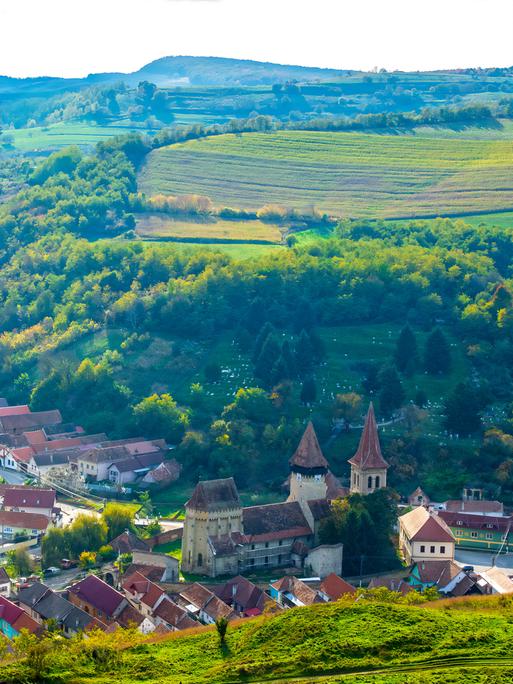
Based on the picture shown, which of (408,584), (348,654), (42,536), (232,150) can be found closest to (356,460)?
(408,584)

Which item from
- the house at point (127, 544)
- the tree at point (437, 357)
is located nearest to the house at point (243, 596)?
the house at point (127, 544)

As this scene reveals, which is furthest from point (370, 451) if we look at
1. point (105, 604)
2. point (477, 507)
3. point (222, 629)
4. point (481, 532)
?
point (222, 629)

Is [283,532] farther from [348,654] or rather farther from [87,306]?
[87,306]

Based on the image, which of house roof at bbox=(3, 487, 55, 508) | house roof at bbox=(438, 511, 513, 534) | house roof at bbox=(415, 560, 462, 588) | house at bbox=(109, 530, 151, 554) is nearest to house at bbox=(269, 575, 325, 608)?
house roof at bbox=(415, 560, 462, 588)

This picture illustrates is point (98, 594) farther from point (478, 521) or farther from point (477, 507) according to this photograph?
point (477, 507)

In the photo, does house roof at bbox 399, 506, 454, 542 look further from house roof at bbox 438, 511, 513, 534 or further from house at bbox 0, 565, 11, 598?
house at bbox 0, 565, 11, 598

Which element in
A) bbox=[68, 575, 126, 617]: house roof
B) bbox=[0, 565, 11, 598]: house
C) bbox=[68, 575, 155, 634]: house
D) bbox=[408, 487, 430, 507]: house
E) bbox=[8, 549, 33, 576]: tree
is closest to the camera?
bbox=[68, 575, 155, 634]: house

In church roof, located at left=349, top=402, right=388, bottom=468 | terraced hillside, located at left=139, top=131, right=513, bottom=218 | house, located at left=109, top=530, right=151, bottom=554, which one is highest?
terraced hillside, located at left=139, top=131, right=513, bottom=218

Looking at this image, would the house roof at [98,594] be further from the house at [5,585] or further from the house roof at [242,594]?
the house roof at [242,594]
